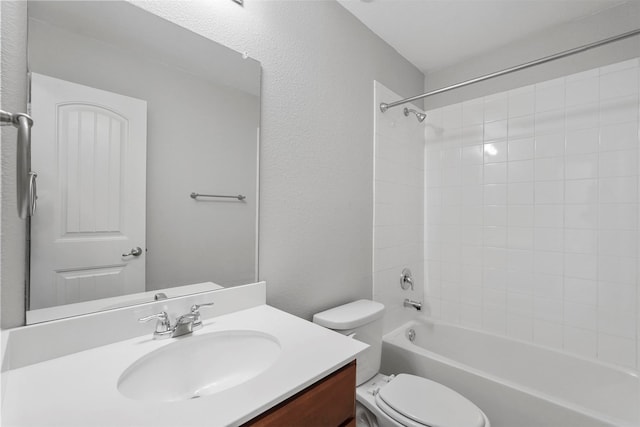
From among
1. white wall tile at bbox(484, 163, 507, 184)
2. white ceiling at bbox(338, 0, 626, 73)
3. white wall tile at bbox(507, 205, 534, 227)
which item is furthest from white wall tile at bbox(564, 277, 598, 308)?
white ceiling at bbox(338, 0, 626, 73)

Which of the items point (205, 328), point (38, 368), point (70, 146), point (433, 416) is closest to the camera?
point (38, 368)

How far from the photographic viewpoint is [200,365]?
92 cm

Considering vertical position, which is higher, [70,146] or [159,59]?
[159,59]

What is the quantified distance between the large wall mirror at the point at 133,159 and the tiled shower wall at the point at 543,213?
1.69 metres

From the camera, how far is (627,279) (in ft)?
5.37

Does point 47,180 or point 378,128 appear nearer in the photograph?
point 47,180

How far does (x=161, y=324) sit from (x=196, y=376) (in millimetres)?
198

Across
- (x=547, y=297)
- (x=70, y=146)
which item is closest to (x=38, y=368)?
(x=70, y=146)

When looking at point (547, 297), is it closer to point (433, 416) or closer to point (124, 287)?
point (433, 416)

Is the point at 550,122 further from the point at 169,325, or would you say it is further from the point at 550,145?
the point at 169,325

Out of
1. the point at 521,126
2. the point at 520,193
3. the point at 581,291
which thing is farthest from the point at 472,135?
the point at 581,291

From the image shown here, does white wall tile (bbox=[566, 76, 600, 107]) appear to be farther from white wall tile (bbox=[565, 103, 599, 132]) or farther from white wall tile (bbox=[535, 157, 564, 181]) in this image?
white wall tile (bbox=[535, 157, 564, 181])

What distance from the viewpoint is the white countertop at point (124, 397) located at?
0.55m

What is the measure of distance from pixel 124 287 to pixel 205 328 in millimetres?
290
